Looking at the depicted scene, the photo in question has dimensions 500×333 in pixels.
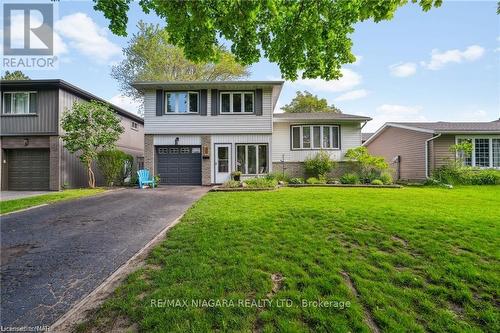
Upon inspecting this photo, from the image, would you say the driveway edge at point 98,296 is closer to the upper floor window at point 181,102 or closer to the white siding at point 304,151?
the upper floor window at point 181,102

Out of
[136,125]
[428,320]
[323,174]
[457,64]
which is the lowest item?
[428,320]

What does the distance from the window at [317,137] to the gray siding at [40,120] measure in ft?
47.0

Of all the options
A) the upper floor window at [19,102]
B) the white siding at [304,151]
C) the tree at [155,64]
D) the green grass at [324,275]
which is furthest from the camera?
the tree at [155,64]

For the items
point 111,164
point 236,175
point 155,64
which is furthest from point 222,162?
point 155,64

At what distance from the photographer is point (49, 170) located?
45.2 ft

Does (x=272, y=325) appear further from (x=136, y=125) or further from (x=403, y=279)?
(x=136, y=125)

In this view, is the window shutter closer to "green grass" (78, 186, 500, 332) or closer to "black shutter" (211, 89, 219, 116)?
"black shutter" (211, 89, 219, 116)

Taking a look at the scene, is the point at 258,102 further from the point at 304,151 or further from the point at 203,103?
the point at 304,151

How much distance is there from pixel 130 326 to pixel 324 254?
2.76m

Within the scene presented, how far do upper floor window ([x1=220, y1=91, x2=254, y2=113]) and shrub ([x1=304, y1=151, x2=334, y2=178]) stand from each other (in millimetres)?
4963

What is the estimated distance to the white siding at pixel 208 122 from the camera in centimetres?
1473

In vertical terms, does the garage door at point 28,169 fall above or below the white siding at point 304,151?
below

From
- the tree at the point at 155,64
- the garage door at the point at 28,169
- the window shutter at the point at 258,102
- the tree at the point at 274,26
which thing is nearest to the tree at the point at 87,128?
the garage door at the point at 28,169

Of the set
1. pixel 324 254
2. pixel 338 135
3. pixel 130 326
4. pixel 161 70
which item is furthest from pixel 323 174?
pixel 161 70
